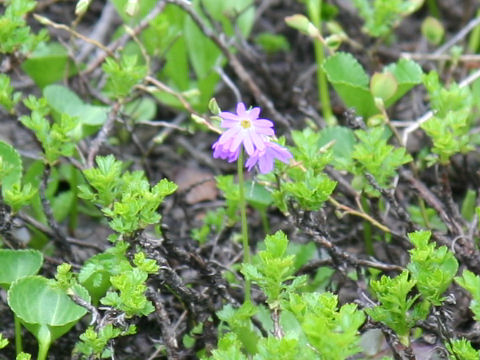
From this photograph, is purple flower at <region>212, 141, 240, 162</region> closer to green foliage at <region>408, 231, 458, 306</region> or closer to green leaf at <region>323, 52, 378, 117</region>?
green foliage at <region>408, 231, 458, 306</region>

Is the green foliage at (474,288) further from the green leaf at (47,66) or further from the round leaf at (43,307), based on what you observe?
the green leaf at (47,66)

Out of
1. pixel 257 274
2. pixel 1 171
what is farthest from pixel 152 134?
pixel 257 274

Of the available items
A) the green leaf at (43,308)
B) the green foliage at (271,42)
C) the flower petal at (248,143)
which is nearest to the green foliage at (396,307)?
the flower petal at (248,143)

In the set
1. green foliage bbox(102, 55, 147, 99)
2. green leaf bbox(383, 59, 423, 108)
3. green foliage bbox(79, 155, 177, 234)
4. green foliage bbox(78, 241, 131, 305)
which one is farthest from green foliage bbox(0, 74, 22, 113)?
green leaf bbox(383, 59, 423, 108)

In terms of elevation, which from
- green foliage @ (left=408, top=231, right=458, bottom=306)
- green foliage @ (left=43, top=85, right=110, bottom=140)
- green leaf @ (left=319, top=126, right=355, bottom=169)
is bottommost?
green leaf @ (left=319, top=126, right=355, bottom=169)

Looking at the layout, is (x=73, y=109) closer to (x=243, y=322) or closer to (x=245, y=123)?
(x=245, y=123)

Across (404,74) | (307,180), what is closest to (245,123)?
(307,180)
